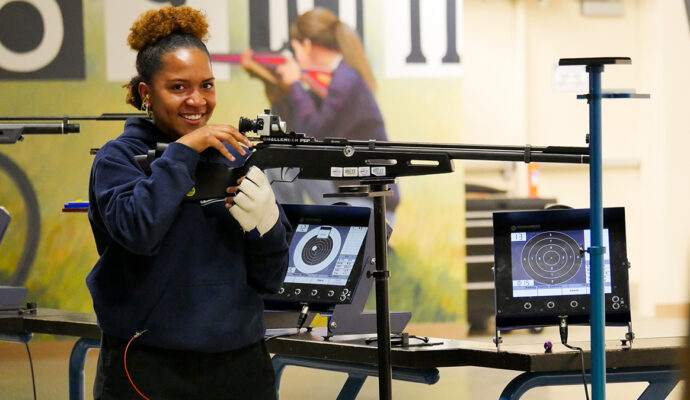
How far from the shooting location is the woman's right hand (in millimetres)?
1943

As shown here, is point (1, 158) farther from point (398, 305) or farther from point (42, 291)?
point (398, 305)

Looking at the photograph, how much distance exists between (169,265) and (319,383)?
13.6 feet

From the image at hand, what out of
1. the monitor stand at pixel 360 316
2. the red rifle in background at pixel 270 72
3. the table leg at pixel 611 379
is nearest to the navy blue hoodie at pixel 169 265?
the table leg at pixel 611 379

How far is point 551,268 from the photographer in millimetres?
2887

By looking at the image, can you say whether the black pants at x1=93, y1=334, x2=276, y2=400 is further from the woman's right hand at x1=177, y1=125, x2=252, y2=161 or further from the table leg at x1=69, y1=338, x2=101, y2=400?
the table leg at x1=69, y1=338, x2=101, y2=400

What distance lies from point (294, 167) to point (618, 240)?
1.15 meters

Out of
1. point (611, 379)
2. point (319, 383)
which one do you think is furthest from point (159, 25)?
point (319, 383)

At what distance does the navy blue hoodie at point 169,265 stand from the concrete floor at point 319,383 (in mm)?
3586

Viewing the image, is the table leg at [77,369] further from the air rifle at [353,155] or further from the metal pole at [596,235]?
the metal pole at [596,235]

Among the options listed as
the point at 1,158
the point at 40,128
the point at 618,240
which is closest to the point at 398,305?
the point at 1,158

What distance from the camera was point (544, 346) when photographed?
2.75m

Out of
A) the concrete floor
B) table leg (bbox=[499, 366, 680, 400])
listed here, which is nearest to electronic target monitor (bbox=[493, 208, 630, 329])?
table leg (bbox=[499, 366, 680, 400])

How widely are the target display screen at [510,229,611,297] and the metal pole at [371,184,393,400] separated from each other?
25.9 inches

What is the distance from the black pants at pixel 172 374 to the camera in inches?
75.4
